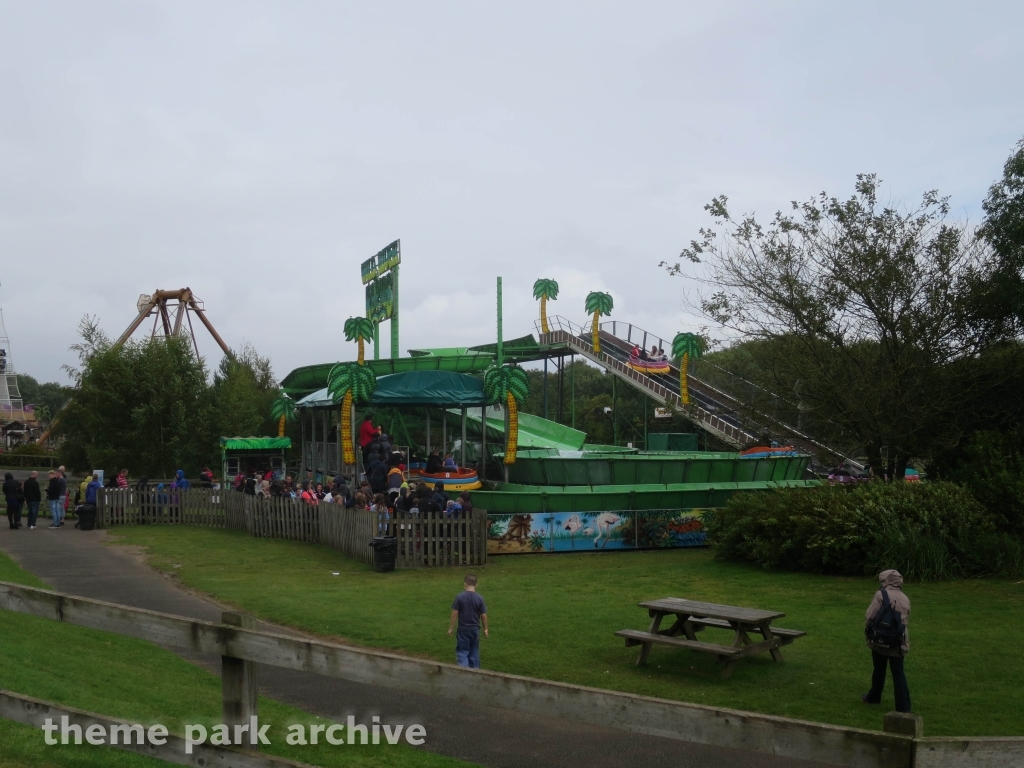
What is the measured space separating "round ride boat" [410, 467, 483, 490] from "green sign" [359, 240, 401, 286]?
12237 millimetres

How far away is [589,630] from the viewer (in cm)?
1173

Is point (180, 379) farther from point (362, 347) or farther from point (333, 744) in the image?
point (333, 744)

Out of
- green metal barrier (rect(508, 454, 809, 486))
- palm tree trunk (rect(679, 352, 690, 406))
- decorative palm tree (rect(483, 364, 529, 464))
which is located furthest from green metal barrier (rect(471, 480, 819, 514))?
palm tree trunk (rect(679, 352, 690, 406))

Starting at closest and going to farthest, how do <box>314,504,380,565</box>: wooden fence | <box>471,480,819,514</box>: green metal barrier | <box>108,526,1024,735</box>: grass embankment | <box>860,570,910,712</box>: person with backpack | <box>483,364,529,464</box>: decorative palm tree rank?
<box>860,570,910,712</box>: person with backpack < <box>108,526,1024,735</box>: grass embankment < <box>314,504,380,565</box>: wooden fence < <box>471,480,819,514</box>: green metal barrier < <box>483,364,529,464</box>: decorative palm tree

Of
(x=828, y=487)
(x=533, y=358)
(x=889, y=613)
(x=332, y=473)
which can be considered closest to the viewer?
(x=889, y=613)

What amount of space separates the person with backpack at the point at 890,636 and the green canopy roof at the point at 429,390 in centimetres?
1875

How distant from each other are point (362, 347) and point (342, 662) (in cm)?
2929

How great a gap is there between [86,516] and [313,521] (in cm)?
685

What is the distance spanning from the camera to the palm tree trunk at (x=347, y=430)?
26.7 metres

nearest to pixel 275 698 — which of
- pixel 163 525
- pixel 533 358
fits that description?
pixel 163 525

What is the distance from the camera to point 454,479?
24.8m

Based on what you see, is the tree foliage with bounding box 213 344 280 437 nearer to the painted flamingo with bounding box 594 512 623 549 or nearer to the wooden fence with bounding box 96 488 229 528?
the wooden fence with bounding box 96 488 229 528

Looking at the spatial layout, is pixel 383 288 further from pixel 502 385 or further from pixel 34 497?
pixel 34 497

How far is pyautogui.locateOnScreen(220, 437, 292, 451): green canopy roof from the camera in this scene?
33656 millimetres
